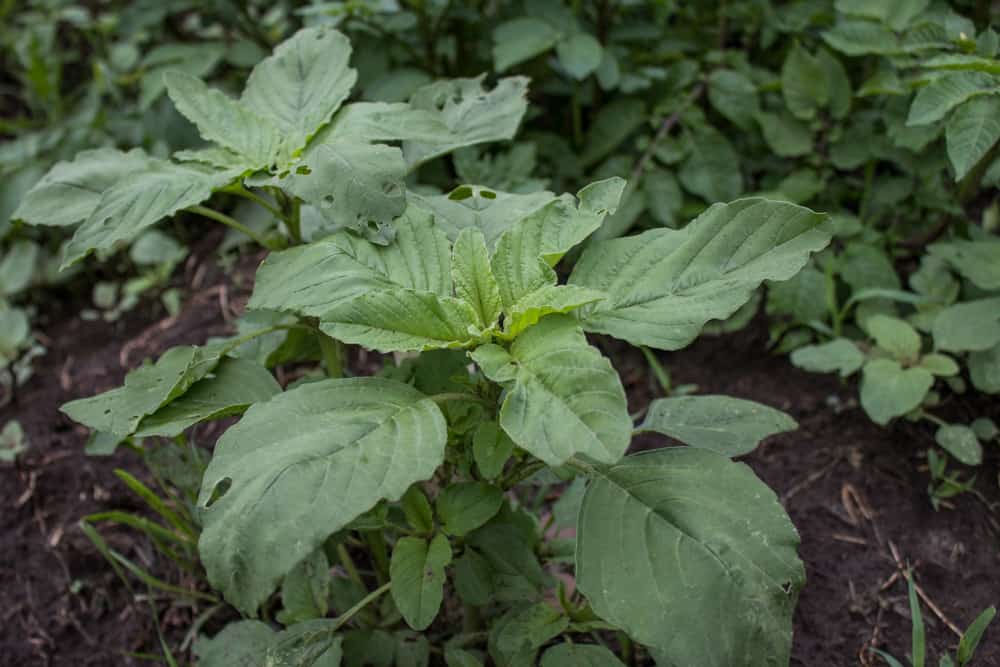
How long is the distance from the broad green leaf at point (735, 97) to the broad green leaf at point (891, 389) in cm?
95

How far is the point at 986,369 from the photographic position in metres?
2.08

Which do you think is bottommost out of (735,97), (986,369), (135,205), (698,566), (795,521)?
(795,521)

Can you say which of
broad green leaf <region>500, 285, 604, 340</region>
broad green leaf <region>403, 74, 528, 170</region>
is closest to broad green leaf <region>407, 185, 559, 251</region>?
broad green leaf <region>403, 74, 528, 170</region>

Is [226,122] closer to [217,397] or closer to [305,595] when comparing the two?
[217,397]

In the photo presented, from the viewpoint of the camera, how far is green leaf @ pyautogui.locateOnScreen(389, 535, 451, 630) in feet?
4.56

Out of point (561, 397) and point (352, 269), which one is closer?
point (561, 397)

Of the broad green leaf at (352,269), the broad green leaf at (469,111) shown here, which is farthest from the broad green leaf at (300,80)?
the broad green leaf at (352,269)

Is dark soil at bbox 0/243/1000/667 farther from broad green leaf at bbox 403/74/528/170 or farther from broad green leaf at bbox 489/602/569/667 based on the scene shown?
broad green leaf at bbox 403/74/528/170

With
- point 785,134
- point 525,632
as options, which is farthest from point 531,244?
point 785,134

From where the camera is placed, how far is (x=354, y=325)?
130 cm

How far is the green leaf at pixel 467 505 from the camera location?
143cm

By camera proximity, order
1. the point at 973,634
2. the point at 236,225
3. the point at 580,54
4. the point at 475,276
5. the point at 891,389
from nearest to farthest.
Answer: the point at 475,276 < the point at 973,634 < the point at 236,225 < the point at 891,389 < the point at 580,54

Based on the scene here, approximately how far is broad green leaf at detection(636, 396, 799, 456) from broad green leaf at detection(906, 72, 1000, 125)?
884 millimetres

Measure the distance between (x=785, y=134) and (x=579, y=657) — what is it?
1.79 m
